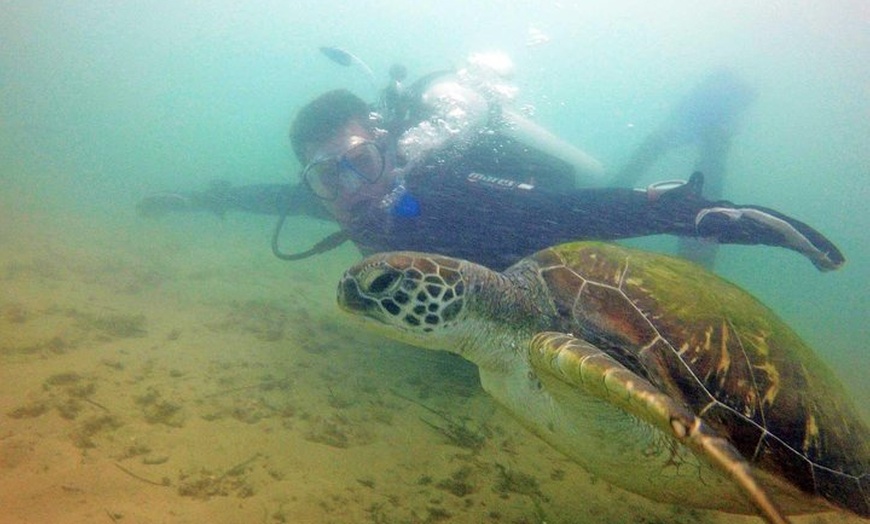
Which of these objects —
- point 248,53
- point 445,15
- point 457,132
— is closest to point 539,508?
point 457,132

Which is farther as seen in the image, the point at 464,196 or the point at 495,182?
the point at 495,182

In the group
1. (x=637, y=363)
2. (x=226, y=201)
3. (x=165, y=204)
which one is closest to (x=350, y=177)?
(x=637, y=363)

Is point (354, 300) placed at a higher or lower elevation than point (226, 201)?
higher

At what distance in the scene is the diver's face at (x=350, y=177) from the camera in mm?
4496

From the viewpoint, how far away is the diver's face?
4.50m

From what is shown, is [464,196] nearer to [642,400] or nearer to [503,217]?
[503,217]

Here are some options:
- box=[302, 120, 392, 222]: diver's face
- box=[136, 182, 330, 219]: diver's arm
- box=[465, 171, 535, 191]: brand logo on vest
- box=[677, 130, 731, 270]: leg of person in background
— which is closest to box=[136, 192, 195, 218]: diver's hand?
box=[136, 182, 330, 219]: diver's arm

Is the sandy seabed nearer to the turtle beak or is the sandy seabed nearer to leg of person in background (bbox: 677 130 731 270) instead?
the turtle beak

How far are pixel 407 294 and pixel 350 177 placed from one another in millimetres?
2728

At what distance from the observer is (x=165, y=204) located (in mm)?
9766

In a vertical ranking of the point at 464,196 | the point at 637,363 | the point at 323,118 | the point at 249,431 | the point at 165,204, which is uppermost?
the point at 323,118

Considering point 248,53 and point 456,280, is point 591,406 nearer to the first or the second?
point 456,280

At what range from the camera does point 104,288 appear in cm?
558

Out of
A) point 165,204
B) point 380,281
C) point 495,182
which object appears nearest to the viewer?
point 380,281
